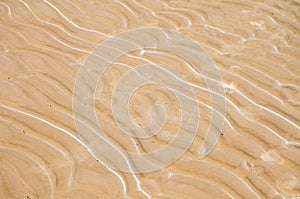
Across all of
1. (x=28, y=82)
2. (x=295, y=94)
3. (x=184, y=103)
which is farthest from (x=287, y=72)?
(x=28, y=82)

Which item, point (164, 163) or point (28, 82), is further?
point (28, 82)

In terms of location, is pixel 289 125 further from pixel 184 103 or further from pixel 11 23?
pixel 11 23

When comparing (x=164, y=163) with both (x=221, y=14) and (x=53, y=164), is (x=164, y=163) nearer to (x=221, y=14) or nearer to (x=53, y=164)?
(x=53, y=164)

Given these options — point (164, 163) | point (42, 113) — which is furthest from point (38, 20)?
point (164, 163)

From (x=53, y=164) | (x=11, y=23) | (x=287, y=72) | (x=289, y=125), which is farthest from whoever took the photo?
(x=11, y=23)

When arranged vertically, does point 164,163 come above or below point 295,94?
below

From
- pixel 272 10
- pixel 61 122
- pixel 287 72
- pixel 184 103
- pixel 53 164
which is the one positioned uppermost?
pixel 272 10

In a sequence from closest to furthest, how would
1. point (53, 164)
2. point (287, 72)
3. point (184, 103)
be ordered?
1. point (53, 164)
2. point (184, 103)
3. point (287, 72)
